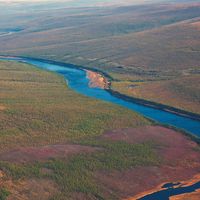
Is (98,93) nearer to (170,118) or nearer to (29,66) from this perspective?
(170,118)

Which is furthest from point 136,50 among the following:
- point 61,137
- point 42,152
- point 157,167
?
point 157,167

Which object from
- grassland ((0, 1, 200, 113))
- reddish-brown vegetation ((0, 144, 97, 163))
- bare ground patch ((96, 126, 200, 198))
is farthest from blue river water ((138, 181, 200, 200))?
grassland ((0, 1, 200, 113))

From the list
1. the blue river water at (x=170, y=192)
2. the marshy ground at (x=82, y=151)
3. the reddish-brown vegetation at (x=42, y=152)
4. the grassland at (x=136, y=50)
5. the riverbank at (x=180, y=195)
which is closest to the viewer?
the riverbank at (x=180, y=195)

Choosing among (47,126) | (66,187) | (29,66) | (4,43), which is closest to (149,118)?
(47,126)

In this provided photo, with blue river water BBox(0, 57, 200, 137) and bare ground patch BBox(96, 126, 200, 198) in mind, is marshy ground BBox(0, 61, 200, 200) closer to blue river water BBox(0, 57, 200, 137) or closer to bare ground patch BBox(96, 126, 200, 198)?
bare ground patch BBox(96, 126, 200, 198)

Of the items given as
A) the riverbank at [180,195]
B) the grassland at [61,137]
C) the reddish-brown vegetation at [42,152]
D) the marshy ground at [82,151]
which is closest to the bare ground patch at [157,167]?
the marshy ground at [82,151]

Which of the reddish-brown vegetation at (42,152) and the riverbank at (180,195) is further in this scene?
the reddish-brown vegetation at (42,152)

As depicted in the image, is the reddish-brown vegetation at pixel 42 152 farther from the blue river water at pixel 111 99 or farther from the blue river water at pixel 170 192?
the blue river water at pixel 111 99
